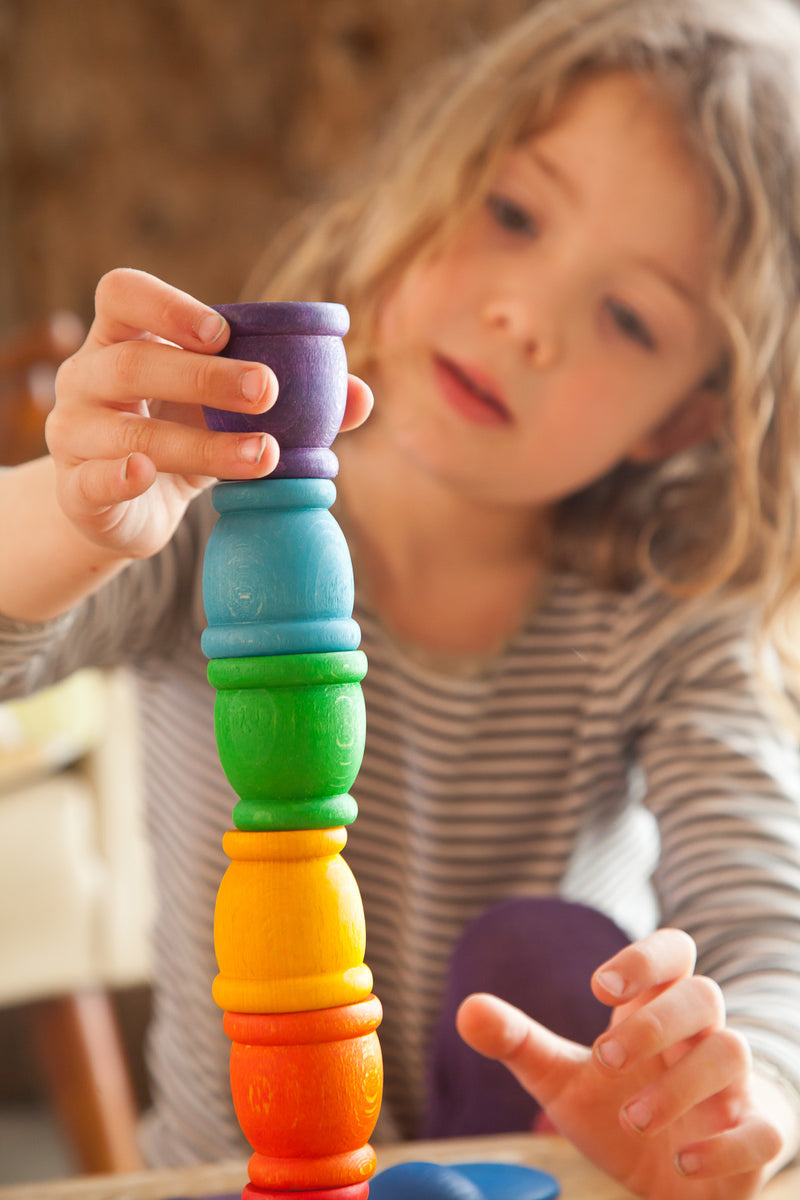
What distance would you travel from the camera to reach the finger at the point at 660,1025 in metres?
0.46

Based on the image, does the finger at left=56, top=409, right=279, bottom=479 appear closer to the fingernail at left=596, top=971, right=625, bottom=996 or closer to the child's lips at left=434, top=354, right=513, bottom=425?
the fingernail at left=596, top=971, right=625, bottom=996

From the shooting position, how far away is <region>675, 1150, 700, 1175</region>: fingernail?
18.6 inches

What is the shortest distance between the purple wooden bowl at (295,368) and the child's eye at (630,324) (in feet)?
1.33

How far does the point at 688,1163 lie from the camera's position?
1.55 feet

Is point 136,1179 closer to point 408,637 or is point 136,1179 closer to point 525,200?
point 408,637

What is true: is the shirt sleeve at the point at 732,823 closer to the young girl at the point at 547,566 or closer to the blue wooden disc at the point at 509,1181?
the young girl at the point at 547,566

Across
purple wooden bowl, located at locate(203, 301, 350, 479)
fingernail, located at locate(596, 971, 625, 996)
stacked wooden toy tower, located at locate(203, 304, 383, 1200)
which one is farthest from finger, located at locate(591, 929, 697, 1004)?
purple wooden bowl, located at locate(203, 301, 350, 479)

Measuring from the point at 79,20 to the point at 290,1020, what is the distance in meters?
2.40

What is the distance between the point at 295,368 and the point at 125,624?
385mm

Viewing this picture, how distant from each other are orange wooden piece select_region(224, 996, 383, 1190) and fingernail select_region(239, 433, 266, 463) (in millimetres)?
179

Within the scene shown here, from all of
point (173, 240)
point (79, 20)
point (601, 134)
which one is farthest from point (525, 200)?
point (79, 20)

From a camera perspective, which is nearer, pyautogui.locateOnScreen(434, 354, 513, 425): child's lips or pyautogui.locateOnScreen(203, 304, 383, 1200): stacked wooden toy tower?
pyautogui.locateOnScreen(203, 304, 383, 1200): stacked wooden toy tower

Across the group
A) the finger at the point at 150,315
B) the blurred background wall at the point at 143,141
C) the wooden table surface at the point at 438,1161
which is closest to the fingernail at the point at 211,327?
the finger at the point at 150,315

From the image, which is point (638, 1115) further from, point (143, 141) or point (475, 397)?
point (143, 141)
